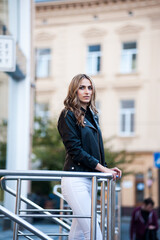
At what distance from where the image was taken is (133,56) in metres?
28.2

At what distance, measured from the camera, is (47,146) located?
A: 981 inches

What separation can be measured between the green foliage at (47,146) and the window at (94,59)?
4.70 m

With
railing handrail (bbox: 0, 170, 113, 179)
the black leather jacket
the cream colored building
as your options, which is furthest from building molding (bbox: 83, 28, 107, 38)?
railing handrail (bbox: 0, 170, 113, 179)

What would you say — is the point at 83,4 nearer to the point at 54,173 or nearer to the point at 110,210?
the point at 110,210

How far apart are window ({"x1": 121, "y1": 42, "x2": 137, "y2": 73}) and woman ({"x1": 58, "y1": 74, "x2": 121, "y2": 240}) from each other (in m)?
24.5

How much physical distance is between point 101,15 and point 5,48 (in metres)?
23.4

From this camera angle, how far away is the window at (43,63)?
2978 centimetres

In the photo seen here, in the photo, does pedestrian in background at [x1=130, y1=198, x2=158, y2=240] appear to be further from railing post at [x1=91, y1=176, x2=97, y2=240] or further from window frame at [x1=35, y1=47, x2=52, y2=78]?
window frame at [x1=35, y1=47, x2=52, y2=78]

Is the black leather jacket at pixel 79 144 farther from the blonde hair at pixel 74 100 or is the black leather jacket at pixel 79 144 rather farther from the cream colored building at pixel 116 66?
the cream colored building at pixel 116 66

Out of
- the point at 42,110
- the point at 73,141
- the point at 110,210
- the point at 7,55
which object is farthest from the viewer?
the point at 42,110

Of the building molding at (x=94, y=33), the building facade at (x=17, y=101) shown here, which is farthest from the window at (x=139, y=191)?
the building facade at (x=17, y=101)

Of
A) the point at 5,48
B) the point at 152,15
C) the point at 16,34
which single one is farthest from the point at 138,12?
the point at 5,48

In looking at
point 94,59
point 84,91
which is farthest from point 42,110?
point 84,91

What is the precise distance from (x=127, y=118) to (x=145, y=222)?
1791 cm
